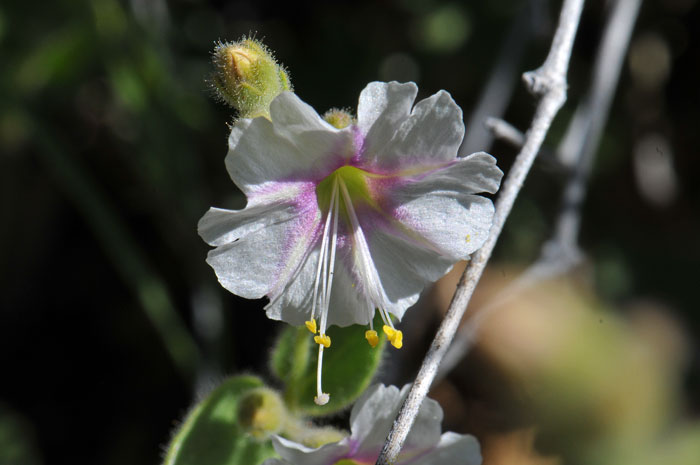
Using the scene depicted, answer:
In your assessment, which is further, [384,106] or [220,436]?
[220,436]

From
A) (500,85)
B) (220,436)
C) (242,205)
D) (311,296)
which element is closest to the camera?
(311,296)

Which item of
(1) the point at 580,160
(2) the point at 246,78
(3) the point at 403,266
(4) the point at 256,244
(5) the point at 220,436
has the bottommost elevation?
(5) the point at 220,436

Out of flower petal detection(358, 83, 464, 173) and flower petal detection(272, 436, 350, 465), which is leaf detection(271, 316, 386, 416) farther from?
flower petal detection(358, 83, 464, 173)

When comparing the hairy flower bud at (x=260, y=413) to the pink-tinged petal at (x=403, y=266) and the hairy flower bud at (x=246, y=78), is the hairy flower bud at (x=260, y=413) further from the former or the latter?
the hairy flower bud at (x=246, y=78)

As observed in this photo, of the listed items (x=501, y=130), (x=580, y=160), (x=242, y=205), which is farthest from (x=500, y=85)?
(x=242, y=205)

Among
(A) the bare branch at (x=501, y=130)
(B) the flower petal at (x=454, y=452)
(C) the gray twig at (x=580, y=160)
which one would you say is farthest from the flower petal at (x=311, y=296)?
(C) the gray twig at (x=580, y=160)

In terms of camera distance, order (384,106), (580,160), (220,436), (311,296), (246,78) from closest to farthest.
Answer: (384,106) < (246,78) < (311,296) < (220,436) < (580,160)

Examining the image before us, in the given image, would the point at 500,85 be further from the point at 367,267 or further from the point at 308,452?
the point at 308,452

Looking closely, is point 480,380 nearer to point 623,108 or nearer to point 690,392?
point 690,392
